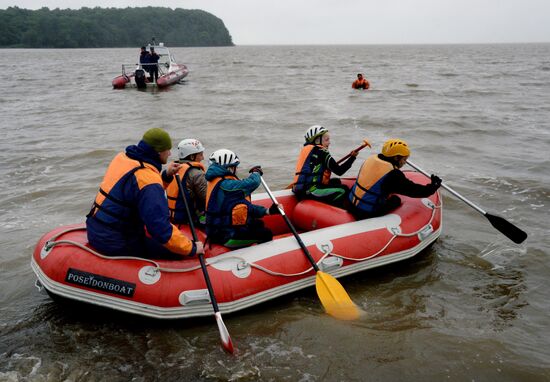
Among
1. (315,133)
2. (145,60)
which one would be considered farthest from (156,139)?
(145,60)

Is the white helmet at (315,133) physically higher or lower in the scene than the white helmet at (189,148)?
higher

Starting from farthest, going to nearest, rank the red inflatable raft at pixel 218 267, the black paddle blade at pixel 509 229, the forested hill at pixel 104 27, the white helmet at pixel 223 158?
the forested hill at pixel 104 27 < the black paddle blade at pixel 509 229 < the white helmet at pixel 223 158 < the red inflatable raft at pixel 218 267

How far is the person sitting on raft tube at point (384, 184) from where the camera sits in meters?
4.86

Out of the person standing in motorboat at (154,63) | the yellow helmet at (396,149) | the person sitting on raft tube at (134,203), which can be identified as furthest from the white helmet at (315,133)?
the person standing in motorboat at (154,63)

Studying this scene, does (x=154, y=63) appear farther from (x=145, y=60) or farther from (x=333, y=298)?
(x=333, y=298)

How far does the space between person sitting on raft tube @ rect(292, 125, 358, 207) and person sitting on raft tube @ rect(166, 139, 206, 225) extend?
144cm

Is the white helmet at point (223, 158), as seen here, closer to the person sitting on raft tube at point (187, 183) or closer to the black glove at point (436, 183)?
the person sitting on raft tube at point (187, 183)

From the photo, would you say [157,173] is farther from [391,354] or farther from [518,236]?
[518,236]

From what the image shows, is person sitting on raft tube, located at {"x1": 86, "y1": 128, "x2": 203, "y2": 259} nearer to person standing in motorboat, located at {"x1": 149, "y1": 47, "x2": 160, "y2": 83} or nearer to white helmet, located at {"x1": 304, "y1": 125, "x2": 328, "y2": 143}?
white helmet, located at {"x1": 304, "y1": 125, "x2": 328, "y2": 143}

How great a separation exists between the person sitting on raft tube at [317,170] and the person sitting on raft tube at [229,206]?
3.92 ft

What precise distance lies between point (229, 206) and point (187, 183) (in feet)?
2.12

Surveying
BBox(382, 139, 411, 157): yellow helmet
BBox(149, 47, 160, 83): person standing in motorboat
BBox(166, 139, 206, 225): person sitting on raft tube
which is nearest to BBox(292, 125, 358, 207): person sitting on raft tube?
BBox(382, 139, 411, 157): yellow helmet

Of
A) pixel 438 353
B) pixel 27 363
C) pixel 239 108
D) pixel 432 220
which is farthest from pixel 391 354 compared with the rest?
pixel 239 108

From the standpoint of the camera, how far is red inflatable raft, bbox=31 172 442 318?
3.81 m
